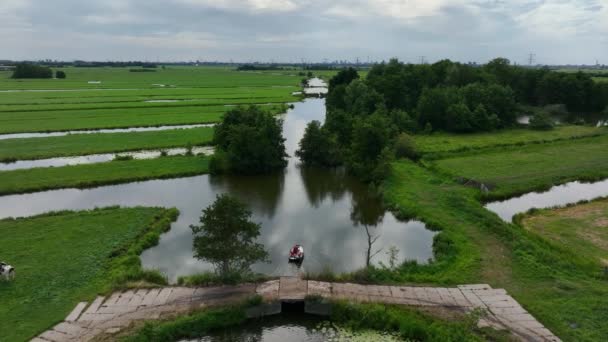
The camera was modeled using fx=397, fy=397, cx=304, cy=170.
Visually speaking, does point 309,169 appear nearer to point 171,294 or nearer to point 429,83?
point 171,294

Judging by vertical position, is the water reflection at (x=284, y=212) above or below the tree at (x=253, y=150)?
below

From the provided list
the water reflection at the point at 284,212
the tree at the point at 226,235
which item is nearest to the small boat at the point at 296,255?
the water reflection at the point at 284,212

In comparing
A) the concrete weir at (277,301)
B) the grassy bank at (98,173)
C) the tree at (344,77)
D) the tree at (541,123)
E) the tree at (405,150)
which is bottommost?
the concrete weir at (277,301)

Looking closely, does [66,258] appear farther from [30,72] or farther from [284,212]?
[30,72]

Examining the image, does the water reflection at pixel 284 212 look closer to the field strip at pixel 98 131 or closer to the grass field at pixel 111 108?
the field strip at pixel 98 131

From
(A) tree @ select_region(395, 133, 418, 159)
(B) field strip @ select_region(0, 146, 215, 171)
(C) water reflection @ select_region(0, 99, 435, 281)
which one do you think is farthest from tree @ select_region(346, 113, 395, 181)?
(B) field strip @ select_region(0, 146, 215, 171)

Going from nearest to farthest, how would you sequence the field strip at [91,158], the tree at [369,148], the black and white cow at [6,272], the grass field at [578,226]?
the black and white cow at [6,272]
the grass field at [578,226]
the tree at [369,148]
the field strip at [91,158]

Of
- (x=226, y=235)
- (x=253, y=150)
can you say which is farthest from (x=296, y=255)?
(x=253, y=150)
